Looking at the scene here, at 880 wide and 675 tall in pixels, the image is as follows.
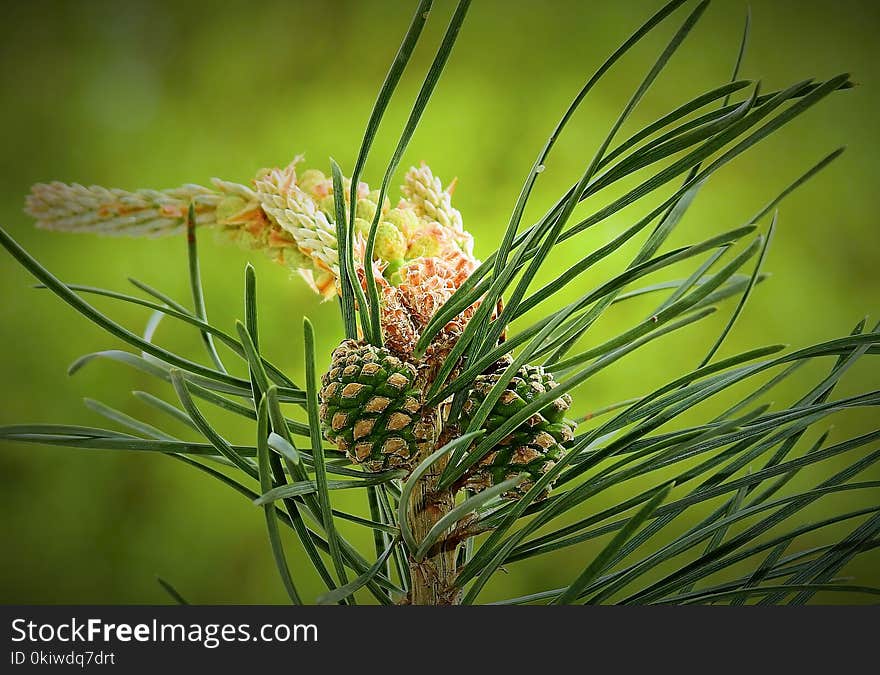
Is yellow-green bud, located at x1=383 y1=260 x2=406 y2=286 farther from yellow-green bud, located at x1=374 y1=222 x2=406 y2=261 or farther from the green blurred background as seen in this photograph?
the green blurred background

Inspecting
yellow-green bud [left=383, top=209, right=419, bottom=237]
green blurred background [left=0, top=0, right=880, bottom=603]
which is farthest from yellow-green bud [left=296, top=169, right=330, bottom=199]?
green blurred background [left=0, top=0, right=880, bottom=603]

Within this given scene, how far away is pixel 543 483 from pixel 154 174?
53cm

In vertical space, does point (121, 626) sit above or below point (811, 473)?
below

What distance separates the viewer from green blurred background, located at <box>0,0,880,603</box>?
56cm

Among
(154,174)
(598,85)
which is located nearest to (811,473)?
(598,85)

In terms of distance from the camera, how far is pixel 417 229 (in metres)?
0.24

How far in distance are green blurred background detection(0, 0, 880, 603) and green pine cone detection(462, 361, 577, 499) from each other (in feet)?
1.24

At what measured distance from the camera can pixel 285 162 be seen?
598mm

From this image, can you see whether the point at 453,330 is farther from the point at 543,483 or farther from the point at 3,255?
the point at 3,255

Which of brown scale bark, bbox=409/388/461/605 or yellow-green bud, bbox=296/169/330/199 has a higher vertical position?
yellow-green bud, bbox=296/169/330/199

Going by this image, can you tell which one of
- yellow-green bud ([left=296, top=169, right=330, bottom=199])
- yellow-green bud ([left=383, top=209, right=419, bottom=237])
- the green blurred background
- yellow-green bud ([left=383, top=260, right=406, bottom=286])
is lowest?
yellow-green bud ([left=383, top=260, right=406, bottom=286])

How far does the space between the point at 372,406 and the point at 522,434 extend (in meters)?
0.04

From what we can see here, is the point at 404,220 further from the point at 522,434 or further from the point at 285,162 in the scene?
the point at 285,162

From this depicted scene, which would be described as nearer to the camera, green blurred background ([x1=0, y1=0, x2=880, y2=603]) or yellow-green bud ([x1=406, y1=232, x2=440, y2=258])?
yellow-green bud ([x1=406, y1=232, x2=440, y2=258])
